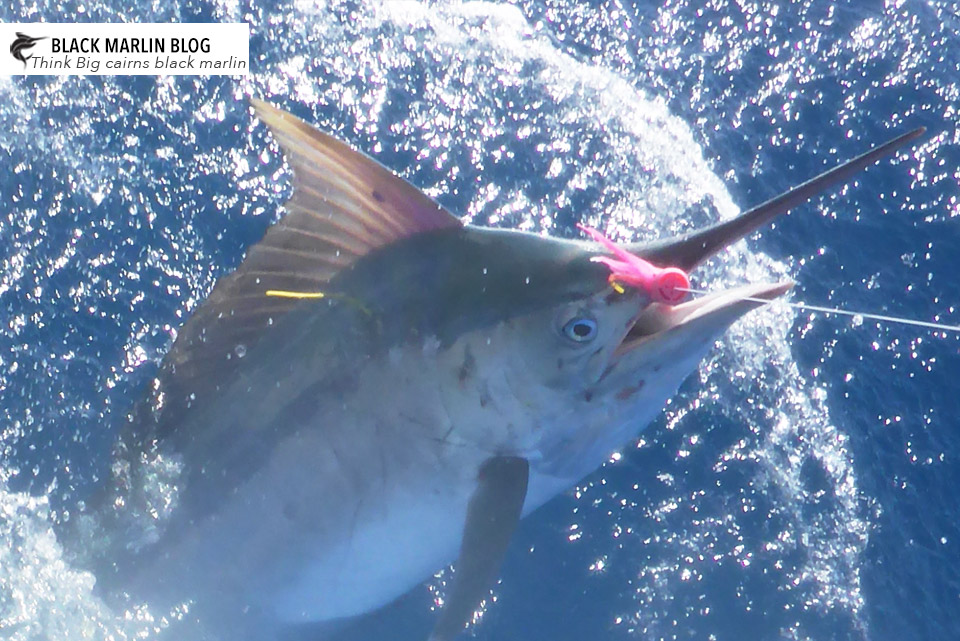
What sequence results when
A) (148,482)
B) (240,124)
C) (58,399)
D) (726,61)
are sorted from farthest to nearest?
(726,61) < (240,124) < (58,399) < (148,482)

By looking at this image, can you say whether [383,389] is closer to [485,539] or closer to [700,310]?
[485,539]

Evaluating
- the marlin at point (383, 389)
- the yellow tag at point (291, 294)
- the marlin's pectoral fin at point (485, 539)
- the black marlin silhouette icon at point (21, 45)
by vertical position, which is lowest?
the marlin's pectoral fin at point (485, 539)

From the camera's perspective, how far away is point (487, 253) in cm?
452

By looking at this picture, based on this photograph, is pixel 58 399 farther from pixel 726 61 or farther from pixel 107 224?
pixel 726 61

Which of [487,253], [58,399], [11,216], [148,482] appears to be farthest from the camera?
[11,216]

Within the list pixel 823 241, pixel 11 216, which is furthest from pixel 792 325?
pixel 11 216

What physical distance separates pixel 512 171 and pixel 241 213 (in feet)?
7.90

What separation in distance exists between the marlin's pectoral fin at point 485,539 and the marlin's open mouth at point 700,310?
0.90 metres

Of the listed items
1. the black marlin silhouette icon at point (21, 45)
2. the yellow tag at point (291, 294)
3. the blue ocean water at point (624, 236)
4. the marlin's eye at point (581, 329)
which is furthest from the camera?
the black marlin silhouette icon at point (21, 45)

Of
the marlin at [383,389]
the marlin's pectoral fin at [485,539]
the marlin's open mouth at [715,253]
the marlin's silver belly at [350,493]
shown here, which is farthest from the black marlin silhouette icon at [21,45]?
the marlin's open mouth at [715,253]

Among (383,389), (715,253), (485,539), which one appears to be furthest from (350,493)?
(715,253)

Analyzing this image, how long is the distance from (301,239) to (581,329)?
1558mm

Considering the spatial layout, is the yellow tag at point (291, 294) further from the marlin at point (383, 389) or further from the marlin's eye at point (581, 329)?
the marlin's eye at point (581, 329)

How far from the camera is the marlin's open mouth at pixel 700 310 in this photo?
4.07m
